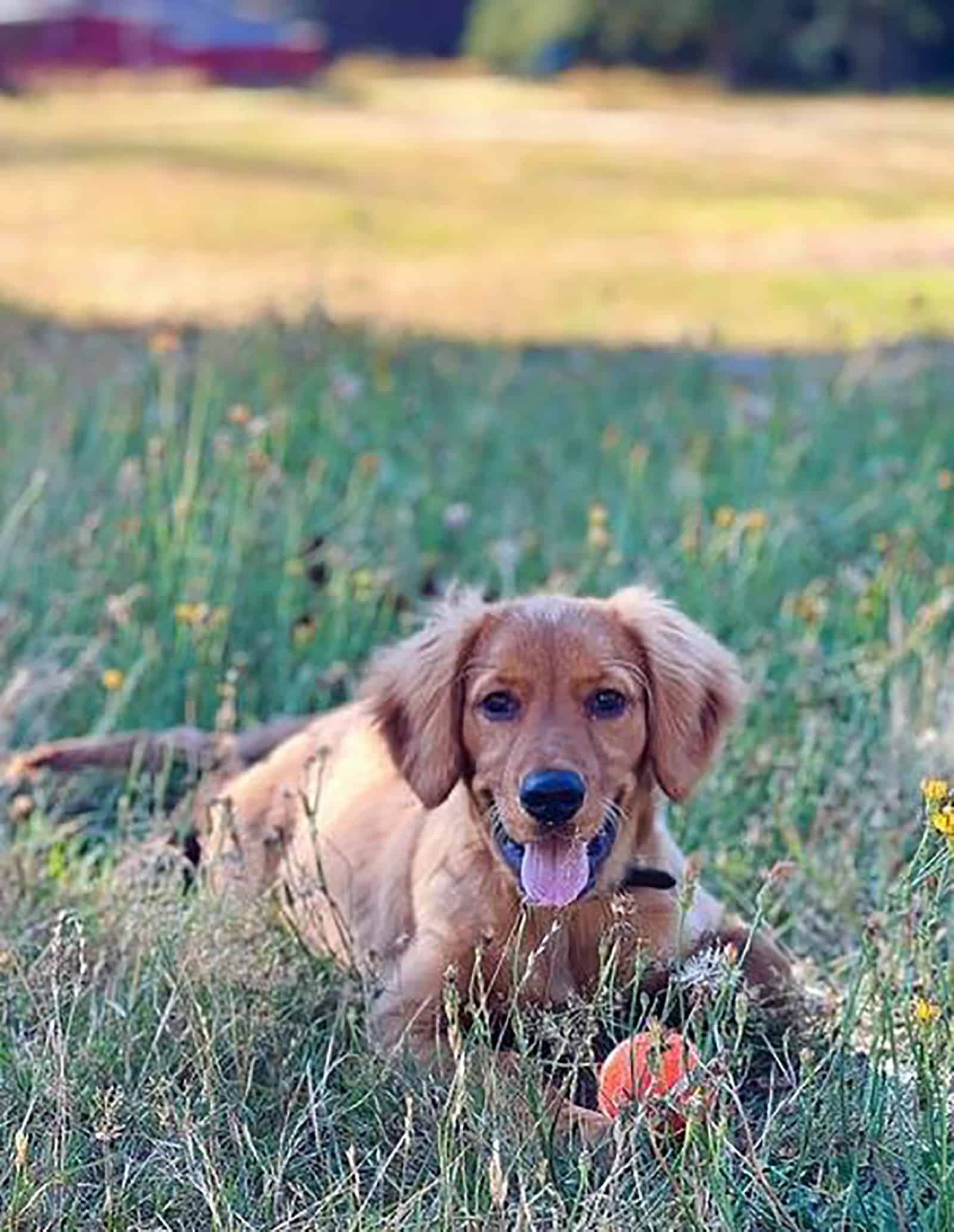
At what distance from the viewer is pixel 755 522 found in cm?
526

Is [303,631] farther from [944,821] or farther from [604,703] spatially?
[944,821]

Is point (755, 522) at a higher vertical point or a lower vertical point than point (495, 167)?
higher

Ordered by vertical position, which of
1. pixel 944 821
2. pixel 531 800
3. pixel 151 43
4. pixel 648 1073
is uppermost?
pixel 944 821

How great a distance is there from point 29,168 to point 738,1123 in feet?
56.1

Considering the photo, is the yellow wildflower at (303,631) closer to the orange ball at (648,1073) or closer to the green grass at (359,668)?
the green grass at (359,668)

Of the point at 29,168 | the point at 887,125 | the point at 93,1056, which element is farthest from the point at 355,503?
the point at 887,125

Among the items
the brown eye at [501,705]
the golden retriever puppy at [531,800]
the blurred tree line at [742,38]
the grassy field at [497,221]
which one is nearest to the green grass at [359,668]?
the golden retriever puppy at [531,800]

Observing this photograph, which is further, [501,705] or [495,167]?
[495,167]

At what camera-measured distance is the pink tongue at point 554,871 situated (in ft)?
11.3

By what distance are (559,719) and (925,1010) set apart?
0.88 metres

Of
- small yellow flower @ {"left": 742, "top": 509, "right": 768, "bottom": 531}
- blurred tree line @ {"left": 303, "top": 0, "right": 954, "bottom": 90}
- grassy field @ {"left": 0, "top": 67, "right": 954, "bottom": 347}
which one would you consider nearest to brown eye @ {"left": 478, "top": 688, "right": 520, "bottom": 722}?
small yellow flower @ {"left": 742, "top": 509, "right": 768, "bottom": 531}

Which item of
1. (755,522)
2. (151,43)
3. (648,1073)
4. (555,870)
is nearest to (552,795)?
(555,870)

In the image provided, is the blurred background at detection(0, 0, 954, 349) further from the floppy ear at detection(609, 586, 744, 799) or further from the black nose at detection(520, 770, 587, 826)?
the black nose at detection(520, 770, 587, 826)

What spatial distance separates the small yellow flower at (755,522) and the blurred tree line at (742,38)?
27234 millimetres
